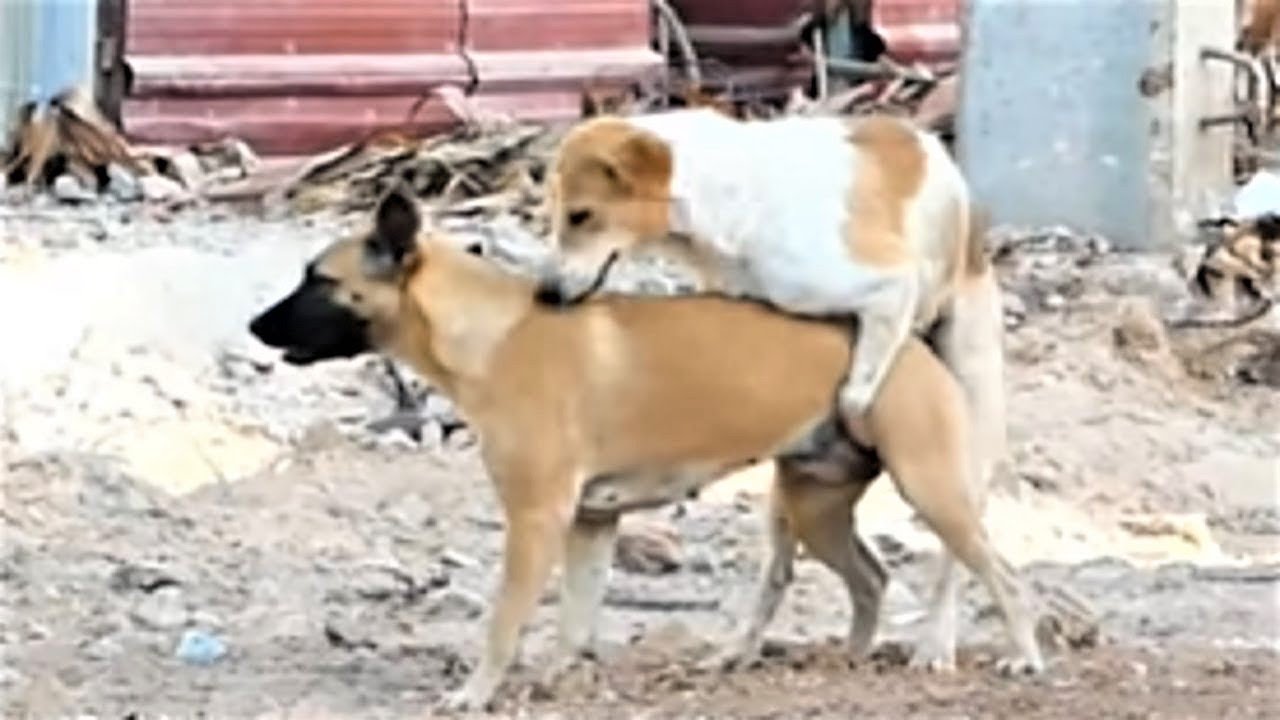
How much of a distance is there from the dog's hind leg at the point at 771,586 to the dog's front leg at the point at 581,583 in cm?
31

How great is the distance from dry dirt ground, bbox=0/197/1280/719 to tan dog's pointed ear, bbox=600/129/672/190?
104cm

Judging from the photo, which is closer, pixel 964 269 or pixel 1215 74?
pixel 964 269

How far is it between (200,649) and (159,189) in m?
6.93

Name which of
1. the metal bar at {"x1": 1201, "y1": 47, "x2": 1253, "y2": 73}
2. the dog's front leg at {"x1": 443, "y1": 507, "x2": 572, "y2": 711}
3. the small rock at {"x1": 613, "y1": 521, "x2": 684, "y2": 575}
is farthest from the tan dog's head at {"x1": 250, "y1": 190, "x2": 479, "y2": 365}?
the metal bar at {"x1": 1201, "y1": 47, "x2": 1253, "y2": 73}

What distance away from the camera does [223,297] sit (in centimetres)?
1306

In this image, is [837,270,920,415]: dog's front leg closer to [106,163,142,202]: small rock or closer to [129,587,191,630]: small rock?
[129,587,191,630]: small rock

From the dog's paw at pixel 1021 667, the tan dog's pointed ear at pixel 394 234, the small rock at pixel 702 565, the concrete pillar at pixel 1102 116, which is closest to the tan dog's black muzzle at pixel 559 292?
the tan dog's pointed ear at pixel 394 234

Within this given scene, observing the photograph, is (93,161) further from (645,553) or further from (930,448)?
(930,448)

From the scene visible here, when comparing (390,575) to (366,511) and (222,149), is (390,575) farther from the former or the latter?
(222,149)

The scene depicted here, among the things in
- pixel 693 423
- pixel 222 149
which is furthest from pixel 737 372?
pixel 222 149

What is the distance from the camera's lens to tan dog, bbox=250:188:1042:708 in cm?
827

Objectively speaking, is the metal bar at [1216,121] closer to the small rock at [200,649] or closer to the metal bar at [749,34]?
the metal bar at [749,34]

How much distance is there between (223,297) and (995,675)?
16.9 feet

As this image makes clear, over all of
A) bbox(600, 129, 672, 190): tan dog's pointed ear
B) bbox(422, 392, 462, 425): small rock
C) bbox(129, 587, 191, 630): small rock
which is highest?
bbox(600, 129, 672, 190): tan dog's pointed ear
